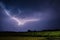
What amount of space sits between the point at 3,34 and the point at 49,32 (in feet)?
1.68

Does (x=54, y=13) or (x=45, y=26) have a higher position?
→ (x=54, y=13)

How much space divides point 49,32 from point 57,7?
0.29 metres

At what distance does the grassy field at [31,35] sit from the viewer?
184cm

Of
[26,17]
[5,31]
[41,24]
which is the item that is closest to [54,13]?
Answer: [41,24]

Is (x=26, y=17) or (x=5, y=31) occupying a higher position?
(x=26, y=17)

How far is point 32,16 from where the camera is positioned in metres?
1.90

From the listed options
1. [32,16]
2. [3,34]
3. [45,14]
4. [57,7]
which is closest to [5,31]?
[3,34]

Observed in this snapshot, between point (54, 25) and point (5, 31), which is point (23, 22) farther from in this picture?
point (54, 25)

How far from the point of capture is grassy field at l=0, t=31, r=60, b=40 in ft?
6.04

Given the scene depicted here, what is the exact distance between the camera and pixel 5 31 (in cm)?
191

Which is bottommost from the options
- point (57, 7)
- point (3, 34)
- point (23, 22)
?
point (3, 34)

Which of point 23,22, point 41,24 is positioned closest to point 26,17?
point 23,22

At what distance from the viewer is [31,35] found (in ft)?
6.17

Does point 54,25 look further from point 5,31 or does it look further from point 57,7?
point 5,31
